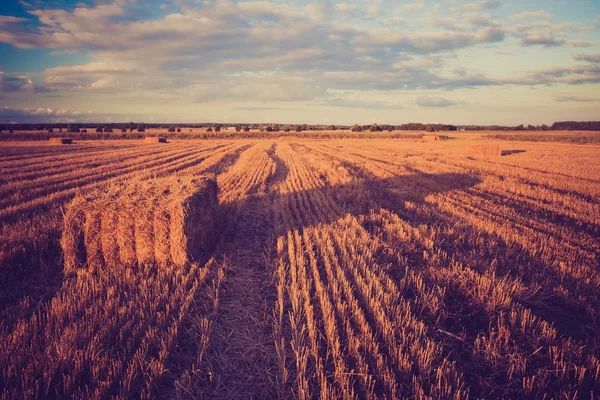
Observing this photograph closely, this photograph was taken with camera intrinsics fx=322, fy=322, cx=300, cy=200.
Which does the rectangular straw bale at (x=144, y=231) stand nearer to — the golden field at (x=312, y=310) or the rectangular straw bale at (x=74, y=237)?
the golden field at (x=312, y=310)

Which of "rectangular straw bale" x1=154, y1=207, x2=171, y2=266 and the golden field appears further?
"rectangular straw bale" x1=154, y1=207, x2=171, y2=266

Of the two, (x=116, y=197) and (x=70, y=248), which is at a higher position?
(x=116, y=197)

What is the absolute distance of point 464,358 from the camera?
3.77 metres

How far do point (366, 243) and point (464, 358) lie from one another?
3.44 m

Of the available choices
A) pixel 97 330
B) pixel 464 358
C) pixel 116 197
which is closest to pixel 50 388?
pixel 97 330

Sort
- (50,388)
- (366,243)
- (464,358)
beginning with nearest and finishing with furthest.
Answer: (50,388) → (464,358) → (366,243)

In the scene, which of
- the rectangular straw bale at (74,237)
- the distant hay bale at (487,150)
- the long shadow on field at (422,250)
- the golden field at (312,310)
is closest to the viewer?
the golden field at (312,310)

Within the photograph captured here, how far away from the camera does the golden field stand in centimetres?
328

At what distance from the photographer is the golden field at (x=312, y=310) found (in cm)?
328

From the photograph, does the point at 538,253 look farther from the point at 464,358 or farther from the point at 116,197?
the point at 116,197

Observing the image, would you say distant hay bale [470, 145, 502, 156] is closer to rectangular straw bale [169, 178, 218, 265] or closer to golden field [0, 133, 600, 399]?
golden field [0, 133, 600, 399]

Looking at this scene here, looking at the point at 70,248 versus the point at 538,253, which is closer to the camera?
the point at 70,248

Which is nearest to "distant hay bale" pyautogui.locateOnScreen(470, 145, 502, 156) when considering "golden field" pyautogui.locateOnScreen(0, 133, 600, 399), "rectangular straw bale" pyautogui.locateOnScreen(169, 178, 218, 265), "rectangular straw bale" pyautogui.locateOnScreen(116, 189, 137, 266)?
"golden field" pyautogui.locateOnScreen(0, 133, 600, 399)

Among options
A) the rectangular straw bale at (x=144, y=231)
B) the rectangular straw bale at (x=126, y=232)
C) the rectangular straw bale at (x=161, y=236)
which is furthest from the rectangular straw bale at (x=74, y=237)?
the rectangular straw bale at (x=161, y=236)
